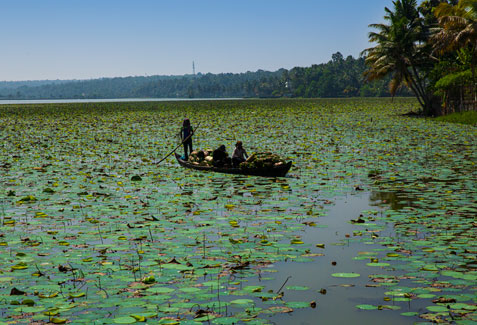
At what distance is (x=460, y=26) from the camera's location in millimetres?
36188

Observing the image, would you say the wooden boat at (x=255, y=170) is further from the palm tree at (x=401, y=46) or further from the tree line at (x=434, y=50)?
the palm tree at (x=401, y=46)

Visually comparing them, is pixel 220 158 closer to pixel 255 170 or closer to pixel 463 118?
pixel 255 170

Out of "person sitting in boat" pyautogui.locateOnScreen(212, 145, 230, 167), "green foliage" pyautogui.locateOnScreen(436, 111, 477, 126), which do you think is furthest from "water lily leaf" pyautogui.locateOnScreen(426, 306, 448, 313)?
"green foliage" pyautogui.locateOnScreen(436, 111, 477, 126)

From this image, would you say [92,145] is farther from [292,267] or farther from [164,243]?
[292,267]

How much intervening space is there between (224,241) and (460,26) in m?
32.9

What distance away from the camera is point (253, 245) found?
8.80 m

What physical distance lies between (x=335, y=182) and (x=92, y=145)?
621 inches

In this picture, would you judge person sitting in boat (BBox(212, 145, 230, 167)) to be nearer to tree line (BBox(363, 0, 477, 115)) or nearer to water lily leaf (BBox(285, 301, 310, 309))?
water lily leaf (BBox(285, 301, 310, 309))

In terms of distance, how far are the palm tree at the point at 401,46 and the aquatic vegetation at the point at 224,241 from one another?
92.9 ft

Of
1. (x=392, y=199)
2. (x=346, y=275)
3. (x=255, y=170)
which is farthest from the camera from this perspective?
(x=255, y=170)

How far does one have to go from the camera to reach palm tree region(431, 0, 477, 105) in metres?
34.4

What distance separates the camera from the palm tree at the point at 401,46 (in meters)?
45.2

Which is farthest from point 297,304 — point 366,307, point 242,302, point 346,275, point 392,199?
point 392,199

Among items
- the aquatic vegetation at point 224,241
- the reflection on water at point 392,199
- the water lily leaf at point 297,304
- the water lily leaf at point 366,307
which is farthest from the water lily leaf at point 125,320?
the reflection on water at point 392,199
